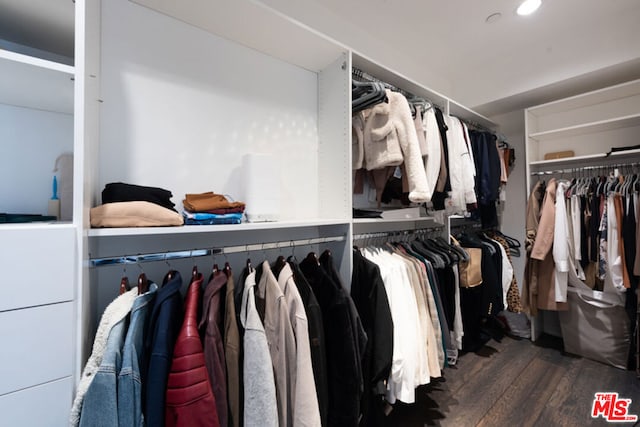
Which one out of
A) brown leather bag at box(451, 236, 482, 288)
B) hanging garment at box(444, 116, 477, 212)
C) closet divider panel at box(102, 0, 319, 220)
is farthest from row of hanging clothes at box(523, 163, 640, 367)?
closet divider panel at box(102, 0, 319, 220)

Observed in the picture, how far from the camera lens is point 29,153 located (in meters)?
0.89

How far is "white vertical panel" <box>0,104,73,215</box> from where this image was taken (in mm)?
867

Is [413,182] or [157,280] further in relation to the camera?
[413,182]

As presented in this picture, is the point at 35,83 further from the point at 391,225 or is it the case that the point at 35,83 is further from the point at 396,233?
the point at 391,225

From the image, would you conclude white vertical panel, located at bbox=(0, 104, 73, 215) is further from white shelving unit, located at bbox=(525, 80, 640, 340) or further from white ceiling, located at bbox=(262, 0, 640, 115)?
white shelving unit, located at bbox=(525, 80, 640, 340)

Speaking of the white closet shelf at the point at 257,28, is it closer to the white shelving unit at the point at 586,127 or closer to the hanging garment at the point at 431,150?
the hanging garment at the point at 431,150

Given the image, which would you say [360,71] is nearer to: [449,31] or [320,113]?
[320,113]

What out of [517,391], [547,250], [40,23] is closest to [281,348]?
[40,23]

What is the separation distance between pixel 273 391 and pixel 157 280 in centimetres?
69

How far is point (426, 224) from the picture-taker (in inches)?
89.0

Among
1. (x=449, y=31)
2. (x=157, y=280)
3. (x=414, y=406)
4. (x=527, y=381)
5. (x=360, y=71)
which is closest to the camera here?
(x=157, y=280)

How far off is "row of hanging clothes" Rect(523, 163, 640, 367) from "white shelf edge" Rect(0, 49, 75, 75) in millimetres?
3087

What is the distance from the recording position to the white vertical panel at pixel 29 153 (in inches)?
34.1

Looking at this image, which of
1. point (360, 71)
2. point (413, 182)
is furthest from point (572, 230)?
point (360, 71)
